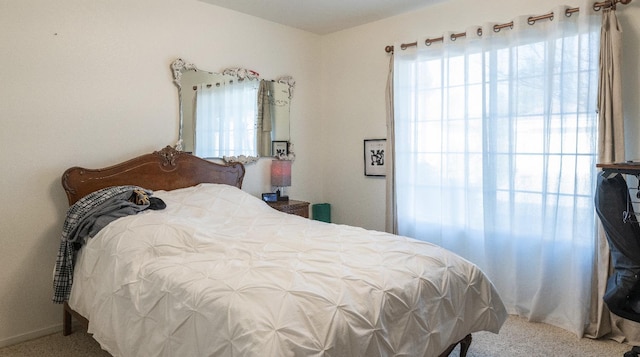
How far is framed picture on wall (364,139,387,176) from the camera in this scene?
3.86 meters

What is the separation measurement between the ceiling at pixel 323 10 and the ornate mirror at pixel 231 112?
0.54 m

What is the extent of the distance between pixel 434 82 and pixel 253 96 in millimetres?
1621

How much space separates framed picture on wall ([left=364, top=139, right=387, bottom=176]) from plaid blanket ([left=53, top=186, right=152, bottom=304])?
86.9 inches

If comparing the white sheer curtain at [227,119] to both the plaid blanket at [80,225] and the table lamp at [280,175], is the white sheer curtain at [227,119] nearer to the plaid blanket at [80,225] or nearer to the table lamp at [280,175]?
the table lamp at [280,175]

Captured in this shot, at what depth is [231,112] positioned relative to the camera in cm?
353

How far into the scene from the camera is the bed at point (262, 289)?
1.35m

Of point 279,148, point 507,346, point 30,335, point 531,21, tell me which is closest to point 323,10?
point 279,148

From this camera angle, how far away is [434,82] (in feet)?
11.0

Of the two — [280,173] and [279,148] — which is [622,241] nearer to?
[280,173]

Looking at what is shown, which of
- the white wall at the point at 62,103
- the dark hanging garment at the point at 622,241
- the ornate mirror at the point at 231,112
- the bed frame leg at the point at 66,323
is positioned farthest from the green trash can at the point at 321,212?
the dark hanging garment at the point at 622,241

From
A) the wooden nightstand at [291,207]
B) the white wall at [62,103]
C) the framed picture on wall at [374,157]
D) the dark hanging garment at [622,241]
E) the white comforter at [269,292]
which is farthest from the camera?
the framed picture on wall at [374,157]

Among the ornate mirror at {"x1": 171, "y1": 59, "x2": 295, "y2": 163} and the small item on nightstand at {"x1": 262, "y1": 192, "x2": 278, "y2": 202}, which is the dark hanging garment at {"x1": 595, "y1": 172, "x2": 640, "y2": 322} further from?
the ornate mirror at {"x1": 171, "y1": 59, "x2": 295, "y2": 163}

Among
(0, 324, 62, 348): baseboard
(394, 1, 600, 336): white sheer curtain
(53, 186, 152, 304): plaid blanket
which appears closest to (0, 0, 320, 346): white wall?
(0, 324, 62, 348): baseboard

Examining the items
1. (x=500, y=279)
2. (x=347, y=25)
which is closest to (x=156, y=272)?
(x=500, y=279)
